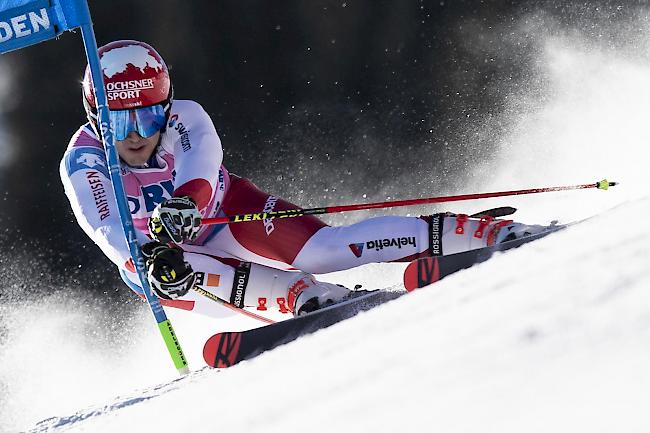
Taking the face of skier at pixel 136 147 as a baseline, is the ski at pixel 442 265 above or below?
below

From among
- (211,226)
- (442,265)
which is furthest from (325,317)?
(211,226)

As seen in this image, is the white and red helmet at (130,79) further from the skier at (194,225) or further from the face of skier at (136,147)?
the face of skier at (136,147)

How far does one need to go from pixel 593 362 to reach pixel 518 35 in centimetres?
486

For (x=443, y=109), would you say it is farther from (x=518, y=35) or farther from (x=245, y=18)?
(x=245, y=18)

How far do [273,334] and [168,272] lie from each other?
0.44 metres

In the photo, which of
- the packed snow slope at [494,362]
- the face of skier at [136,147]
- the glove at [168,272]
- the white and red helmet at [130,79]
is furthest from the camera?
the face of skier at [136,147]

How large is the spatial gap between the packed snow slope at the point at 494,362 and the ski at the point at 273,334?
31.1 inches

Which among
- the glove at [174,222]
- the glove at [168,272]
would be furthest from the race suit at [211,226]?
the glove at [168,272]

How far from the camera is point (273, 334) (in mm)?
2797

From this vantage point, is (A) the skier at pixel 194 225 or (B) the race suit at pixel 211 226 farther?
(B) the race suit at pixel 211 226

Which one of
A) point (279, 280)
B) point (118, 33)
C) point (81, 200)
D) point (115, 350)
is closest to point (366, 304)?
point (279, 280)

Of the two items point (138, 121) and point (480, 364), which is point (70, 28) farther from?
point (480, 364)

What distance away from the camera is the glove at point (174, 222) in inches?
118

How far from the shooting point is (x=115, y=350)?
5.43 metres
